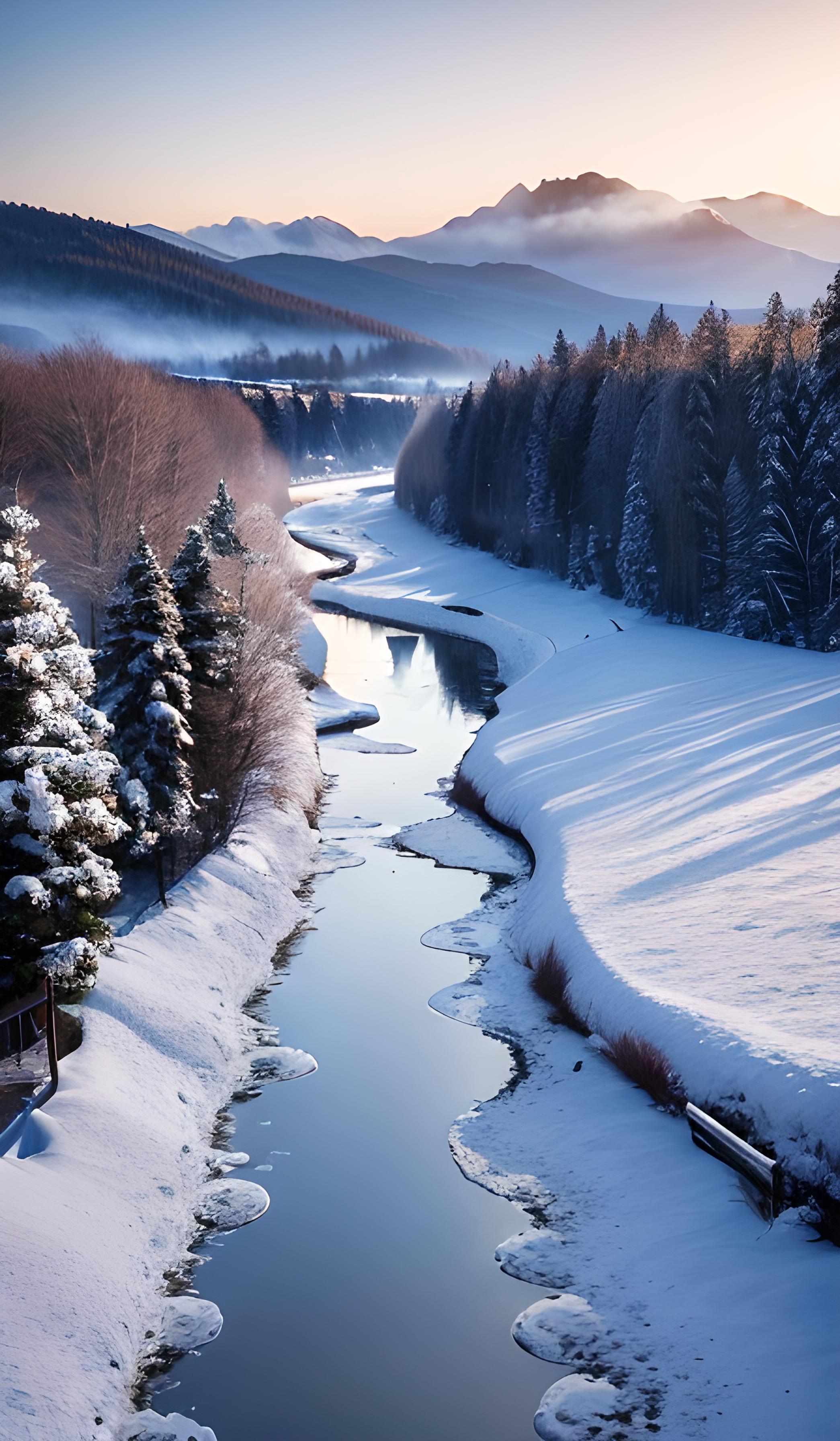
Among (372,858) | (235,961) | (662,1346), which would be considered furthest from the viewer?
(372,858)

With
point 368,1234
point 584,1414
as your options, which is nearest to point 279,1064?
point 368,1234

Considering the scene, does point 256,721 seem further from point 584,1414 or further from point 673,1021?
point 584,1414

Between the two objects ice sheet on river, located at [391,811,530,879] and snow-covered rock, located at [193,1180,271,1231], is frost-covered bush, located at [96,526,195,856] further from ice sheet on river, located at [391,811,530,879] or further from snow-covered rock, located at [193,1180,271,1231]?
ice sheet on river, located at [391,811,530,879]

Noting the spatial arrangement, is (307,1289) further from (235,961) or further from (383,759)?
(383,759)

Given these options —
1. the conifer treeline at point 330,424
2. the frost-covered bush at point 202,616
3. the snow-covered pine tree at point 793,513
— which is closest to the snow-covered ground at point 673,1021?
Result: the snow-covered pine tree at point 793,513

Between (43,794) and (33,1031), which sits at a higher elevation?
(43,794)

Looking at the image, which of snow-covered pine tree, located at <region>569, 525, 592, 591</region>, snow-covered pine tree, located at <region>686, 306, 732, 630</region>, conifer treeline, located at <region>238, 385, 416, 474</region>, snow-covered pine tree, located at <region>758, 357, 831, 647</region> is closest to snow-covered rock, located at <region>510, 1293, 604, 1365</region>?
snow-covered pine tree, located at <region>758, 357, 831, 647</region>

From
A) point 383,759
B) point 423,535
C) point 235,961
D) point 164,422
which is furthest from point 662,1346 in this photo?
point 423,535
